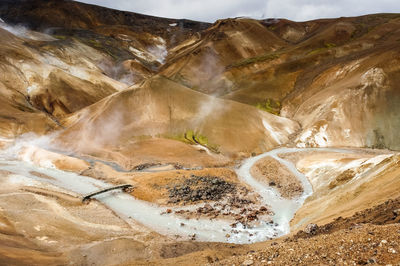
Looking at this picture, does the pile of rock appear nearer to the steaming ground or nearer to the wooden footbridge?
the steaming ground

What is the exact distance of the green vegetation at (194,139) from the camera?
51.0 metres

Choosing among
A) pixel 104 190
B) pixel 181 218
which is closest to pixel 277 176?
pixel 181 218

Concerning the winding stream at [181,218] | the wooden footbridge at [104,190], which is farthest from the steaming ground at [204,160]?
the wooden footbridge at [104,190]

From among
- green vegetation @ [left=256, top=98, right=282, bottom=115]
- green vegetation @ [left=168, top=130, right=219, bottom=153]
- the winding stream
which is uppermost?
green vegetation @ [left=256, top=98, right=282, bottom=115]

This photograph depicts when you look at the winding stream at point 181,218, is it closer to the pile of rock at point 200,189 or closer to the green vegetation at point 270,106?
the pile of rock at point 200,189

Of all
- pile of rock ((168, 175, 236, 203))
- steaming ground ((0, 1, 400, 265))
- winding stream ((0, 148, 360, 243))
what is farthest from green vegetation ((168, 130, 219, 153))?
pile of rock ((168, 175, 236, 203))

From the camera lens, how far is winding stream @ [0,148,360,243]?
2692 cm

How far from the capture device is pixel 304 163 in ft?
146

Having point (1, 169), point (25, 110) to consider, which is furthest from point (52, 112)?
point (1, 169)

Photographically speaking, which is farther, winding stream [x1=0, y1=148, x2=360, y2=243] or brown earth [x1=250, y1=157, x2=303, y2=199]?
brown earth [x1=250, y1=157, x2=303, y2=199]

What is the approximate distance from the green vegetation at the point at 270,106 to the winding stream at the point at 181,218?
40488 mm

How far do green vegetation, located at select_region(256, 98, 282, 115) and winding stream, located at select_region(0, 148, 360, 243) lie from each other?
40.5 m

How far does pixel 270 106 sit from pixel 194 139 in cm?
4160

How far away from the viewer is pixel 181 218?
97.8ft
